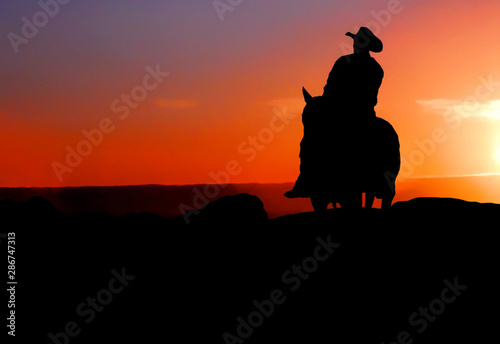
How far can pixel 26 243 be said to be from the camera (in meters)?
13.6

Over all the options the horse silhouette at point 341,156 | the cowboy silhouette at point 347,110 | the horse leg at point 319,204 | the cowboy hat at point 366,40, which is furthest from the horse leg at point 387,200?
the cowboy hat at point 366,40

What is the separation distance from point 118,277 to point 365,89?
279 inches

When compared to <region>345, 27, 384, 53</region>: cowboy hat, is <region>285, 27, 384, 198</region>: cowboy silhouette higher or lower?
lower

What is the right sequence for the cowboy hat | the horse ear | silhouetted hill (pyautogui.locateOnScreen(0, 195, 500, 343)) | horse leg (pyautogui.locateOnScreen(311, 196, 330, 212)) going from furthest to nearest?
the horse ear
horse leg (pyautogui.locateOnScreen(311, 196, 330, 212))
the cowboy hat
silhouetted hill (pyautogui.locateOnScreen(0, 195, 500, 343))

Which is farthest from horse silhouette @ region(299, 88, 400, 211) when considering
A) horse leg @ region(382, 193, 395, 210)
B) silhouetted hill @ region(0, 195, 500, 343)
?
silhouetted hill @ region(0, 195, 500, 343)

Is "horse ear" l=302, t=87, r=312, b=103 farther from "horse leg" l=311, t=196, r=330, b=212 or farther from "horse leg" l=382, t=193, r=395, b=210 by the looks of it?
"horse leg" l=382, t=193, r=395, b=210

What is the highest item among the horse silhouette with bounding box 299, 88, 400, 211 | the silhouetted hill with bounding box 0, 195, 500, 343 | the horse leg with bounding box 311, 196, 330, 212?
the horse silhouette with bounding box 299, 88, 400, 211

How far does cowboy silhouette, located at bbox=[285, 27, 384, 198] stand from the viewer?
579 inches

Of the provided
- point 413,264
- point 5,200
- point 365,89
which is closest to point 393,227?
point 413,264

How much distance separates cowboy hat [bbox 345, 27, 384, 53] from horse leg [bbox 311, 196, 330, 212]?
3.69 meters

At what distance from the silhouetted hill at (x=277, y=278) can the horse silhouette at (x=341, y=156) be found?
111 centimetres

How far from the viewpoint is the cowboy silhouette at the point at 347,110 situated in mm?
14703

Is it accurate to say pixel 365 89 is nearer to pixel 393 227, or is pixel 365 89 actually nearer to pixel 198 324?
pixel 393 227

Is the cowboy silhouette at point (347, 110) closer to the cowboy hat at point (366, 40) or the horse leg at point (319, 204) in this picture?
the cowboy hat at point (366, 40)
